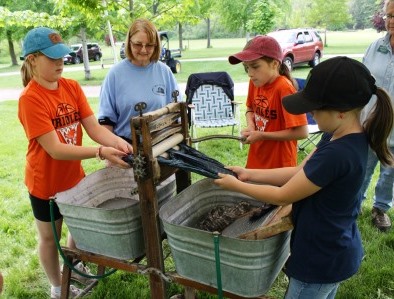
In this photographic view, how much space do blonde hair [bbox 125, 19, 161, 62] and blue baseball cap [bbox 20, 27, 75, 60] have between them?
677 millimetres

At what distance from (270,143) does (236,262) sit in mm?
1060

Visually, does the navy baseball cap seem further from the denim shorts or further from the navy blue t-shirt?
the denim shorts

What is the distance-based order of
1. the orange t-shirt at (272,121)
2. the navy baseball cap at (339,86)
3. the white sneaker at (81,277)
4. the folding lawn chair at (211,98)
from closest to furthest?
the navy baseball cap at (339,86)
the orange t-shirt at (272,121)
the white sneaker at (81,277)
the folding lawn chair at (211,98)

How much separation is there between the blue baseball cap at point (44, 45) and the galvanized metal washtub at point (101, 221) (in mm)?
676

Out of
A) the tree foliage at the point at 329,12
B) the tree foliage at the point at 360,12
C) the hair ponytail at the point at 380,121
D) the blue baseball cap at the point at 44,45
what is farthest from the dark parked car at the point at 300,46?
the tree foliage at the point at 360,12

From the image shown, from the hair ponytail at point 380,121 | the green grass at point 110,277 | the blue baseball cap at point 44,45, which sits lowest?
the green grass at point 110,277

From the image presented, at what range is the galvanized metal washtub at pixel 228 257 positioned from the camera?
1570 millimetres

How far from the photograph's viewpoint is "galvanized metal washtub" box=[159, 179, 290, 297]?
1570 mm

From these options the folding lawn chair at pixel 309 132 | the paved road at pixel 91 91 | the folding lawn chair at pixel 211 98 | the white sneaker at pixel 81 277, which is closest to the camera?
the white sneaker at pixel 81 277

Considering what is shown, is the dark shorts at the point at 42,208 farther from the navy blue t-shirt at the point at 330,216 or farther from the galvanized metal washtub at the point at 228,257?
the navy blue t-shirt at the point at 330,216

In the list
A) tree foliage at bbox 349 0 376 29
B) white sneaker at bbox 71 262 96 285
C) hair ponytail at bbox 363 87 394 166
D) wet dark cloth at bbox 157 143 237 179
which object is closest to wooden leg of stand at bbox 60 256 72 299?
white sneaker at bbox 71 262 96 285

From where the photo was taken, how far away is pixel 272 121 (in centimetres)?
245

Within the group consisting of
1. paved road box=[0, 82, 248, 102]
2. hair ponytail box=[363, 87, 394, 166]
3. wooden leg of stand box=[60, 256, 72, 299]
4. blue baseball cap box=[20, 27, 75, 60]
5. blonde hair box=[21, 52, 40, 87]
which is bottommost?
paved road box=[0, 82, 248, 102]

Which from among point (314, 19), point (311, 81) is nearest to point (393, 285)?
point (311, 81)
